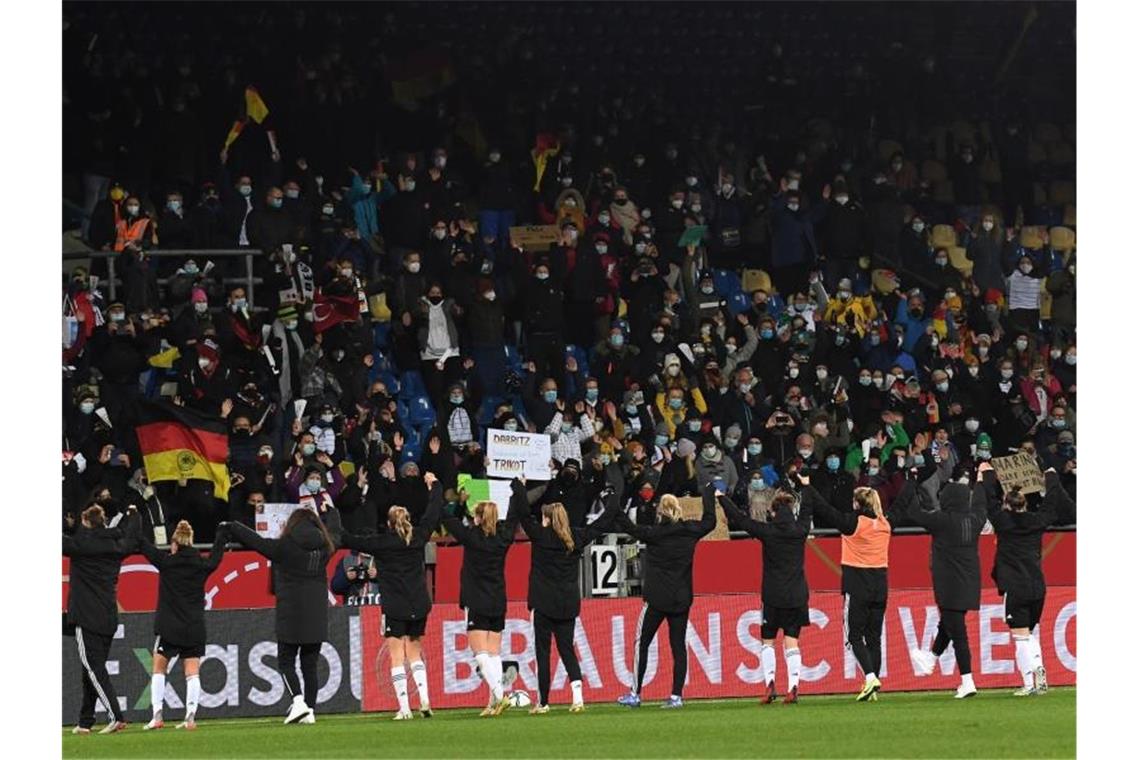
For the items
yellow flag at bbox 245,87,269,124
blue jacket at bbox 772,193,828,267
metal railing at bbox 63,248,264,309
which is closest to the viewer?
metal railing at bbox 63,248,264,309

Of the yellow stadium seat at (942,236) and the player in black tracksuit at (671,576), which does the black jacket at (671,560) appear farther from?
the yellow stadium seat at (942,236)

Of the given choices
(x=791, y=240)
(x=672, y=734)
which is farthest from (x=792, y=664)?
(x=791, y=240)

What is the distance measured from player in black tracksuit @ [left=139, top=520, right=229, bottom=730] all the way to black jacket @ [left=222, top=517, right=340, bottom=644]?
1.25 feet

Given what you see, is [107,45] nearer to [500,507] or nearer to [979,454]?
[500,507]

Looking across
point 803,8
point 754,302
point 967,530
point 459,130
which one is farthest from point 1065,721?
point 803,8

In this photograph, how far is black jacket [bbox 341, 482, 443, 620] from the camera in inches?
771

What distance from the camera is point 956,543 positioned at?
2020cm

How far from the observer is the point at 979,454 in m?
27.4

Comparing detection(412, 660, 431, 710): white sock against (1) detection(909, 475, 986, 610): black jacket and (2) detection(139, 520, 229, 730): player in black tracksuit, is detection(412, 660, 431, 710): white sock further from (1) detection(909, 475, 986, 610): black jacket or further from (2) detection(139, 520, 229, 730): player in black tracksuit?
(1) detection(909, 475, 986, 610): black jacket

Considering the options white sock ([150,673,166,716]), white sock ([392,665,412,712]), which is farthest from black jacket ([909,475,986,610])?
white sock ([150,673,166,716])

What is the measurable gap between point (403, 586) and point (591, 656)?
2.68 meters

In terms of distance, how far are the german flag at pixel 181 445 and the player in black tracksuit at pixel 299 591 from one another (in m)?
5.14

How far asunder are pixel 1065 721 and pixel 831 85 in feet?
53.3

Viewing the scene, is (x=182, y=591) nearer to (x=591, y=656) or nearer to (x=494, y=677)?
(x=494, y=677)
